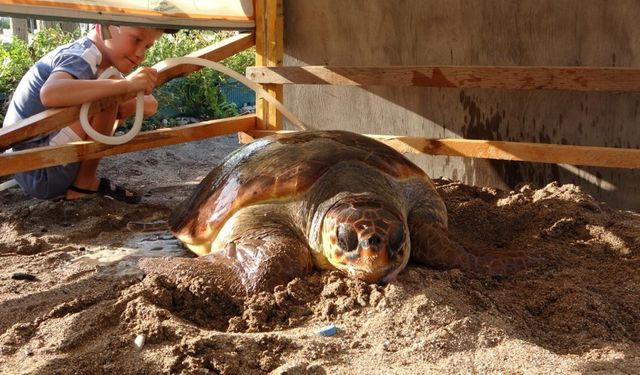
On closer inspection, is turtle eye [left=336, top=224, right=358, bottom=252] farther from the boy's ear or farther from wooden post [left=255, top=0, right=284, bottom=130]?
wooden post [left=255, top=0, right=284, bottom=130]

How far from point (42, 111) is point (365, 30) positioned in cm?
238

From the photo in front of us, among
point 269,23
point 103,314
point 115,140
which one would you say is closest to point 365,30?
point 269,23

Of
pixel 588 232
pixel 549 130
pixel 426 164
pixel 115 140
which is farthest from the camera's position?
pixel 426 164

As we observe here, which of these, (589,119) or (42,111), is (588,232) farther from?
(42,111)

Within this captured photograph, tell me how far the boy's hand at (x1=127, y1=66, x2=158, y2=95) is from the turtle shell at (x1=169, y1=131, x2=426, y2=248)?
2.53 ft

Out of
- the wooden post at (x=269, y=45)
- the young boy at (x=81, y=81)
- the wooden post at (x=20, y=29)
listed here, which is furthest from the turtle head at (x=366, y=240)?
the wooden post at (x=20, y=29)

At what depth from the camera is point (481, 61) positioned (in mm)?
4879

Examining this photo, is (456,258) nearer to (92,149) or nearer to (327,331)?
(327,331)

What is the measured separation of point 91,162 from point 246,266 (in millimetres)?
2081

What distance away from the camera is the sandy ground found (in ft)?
7.84

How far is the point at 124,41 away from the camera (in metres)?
4.50

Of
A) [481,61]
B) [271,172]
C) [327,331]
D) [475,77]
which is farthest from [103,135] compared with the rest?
[481,61]

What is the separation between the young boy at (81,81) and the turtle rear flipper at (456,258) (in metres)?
2.09

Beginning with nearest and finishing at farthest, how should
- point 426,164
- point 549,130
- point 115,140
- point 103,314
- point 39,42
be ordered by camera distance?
point 103,314 < point 115,140 < point 549,130 < point 426,164 < point 39,42
